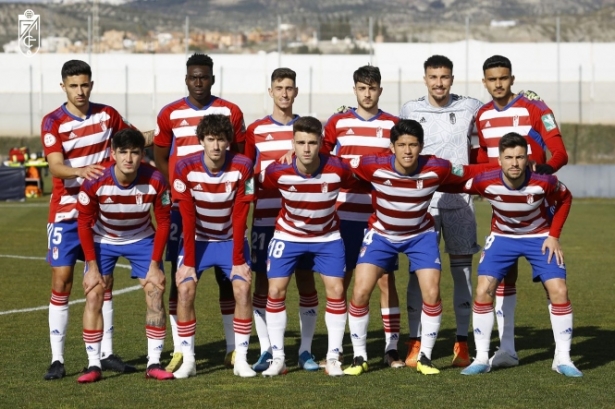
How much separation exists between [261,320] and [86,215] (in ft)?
5.57

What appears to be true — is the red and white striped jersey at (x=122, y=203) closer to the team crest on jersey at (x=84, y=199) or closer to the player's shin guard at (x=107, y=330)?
the team crest on jersey at (x=84, y=199)

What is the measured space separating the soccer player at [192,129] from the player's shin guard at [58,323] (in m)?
0.86

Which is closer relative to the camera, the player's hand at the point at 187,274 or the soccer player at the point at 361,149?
the player's hand at the point at 187,274

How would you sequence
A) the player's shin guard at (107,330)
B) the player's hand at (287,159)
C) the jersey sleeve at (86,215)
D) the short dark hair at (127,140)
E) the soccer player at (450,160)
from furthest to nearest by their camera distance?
the soccer player at (450,160) < the player's shin guard at (107,330) < the player's hand at (287,159) < the jersey sleeve at (86,215) < the short dark hair at (127,140)

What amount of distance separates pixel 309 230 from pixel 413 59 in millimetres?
42296

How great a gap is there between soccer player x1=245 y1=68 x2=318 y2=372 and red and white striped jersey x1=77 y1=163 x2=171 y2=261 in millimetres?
869

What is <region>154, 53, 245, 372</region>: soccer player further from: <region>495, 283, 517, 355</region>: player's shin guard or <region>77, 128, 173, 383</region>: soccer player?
<region>495, 283, 517, 355</region>: player's shin guard

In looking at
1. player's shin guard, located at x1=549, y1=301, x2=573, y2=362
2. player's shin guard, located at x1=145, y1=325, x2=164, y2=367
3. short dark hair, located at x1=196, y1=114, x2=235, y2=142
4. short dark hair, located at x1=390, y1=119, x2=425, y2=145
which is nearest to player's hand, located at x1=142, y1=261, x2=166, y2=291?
player's shin guard, located at x1=145, y1=325, x2=164, y2=367

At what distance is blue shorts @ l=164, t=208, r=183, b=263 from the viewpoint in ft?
28.6

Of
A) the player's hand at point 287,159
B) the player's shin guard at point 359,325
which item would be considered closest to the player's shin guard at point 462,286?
the player's shin guard at point 359,325

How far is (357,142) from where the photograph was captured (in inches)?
346

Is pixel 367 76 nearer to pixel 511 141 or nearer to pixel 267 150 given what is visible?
→ pixel 267 150

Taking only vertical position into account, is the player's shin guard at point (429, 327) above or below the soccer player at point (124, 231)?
below

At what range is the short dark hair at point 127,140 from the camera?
7.86 m
